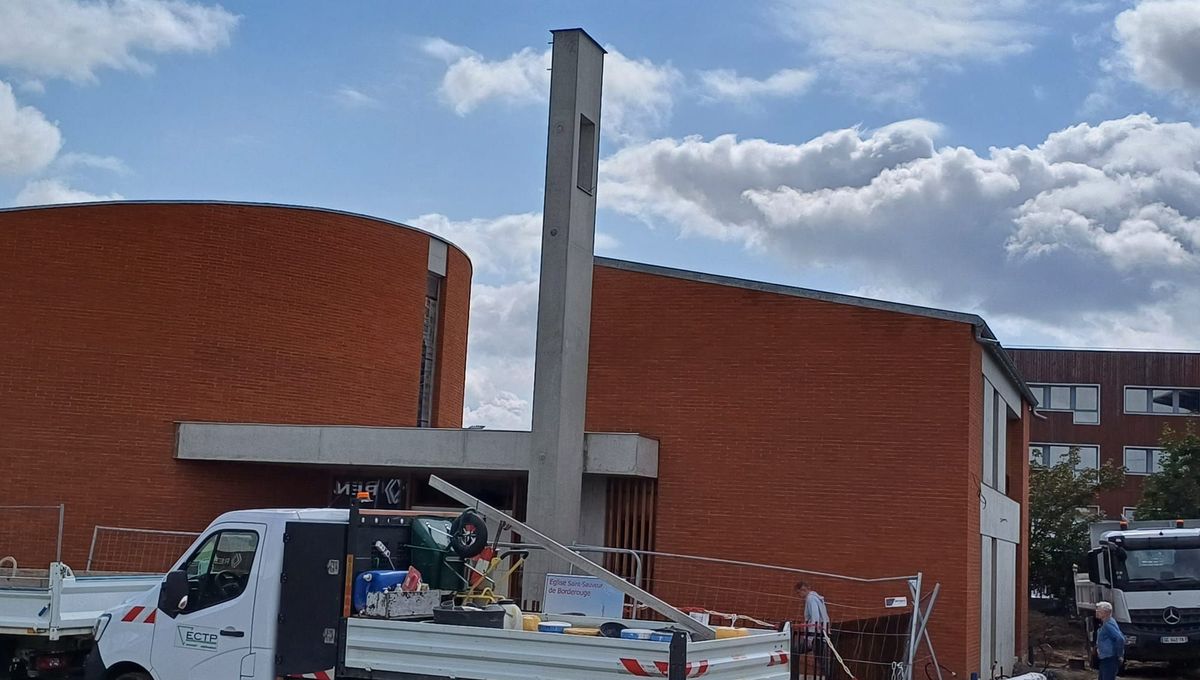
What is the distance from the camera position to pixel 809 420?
19.3 metres

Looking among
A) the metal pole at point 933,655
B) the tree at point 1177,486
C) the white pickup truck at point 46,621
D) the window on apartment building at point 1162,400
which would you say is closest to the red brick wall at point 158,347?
the white pickup truck at point 46,621

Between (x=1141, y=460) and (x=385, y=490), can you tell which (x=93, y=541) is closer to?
(x=385, y=490)

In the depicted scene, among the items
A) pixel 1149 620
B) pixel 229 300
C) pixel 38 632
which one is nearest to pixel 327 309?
pixel 229 300

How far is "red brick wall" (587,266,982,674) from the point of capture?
1848 cm

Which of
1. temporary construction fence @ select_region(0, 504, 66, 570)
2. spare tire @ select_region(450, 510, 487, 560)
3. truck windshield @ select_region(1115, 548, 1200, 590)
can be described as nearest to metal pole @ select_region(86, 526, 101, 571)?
temporary construction fence @ select_region(0, 504, 66, 570)

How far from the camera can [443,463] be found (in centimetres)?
1994

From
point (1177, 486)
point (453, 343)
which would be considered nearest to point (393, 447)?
point (453, 343)

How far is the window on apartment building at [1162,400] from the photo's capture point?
5331 cm

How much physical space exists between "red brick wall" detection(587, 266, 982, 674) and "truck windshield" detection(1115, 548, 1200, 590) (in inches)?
255

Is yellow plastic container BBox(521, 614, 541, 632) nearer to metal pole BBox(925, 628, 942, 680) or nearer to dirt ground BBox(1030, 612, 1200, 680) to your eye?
metal pole BBox(925, 628, 942, 680)

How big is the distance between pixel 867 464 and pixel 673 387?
10.5 ft

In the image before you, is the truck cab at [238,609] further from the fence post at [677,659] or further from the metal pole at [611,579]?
the fence post at [677,659]

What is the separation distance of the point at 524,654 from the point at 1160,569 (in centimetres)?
1908

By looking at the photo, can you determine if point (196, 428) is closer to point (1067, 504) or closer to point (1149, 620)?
point (1149, 620)
